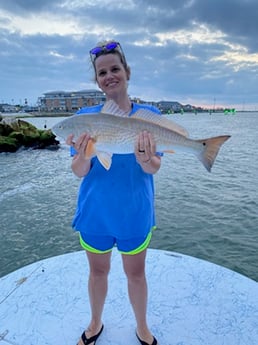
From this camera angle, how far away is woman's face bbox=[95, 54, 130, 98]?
87.9 inches

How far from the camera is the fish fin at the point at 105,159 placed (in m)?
2.17

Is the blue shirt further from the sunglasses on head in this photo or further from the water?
the water

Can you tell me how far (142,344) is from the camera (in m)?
2.59

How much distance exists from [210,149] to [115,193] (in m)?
0.80

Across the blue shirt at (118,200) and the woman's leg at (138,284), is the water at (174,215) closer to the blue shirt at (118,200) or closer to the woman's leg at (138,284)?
the woman's leg at (138,284)

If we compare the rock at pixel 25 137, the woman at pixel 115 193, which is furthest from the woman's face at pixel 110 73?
the rock at pixel 25 137

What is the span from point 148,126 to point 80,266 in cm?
235

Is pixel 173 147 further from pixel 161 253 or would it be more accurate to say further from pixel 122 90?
pixel 161 253

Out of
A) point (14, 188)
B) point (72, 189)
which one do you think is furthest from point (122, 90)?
point (14, 188)

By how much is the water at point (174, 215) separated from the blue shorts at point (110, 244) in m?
5.02

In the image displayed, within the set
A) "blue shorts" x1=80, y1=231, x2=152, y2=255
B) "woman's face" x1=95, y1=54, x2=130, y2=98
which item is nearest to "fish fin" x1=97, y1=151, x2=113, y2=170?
"woman's face" x1=95, y1=54, x2=130, y2=98

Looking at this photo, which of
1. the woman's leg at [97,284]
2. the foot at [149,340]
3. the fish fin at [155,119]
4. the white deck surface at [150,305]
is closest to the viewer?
the fish fin at [155,119]

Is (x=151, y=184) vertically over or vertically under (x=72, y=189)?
over

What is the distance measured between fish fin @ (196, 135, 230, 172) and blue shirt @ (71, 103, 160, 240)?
48 centimetres
